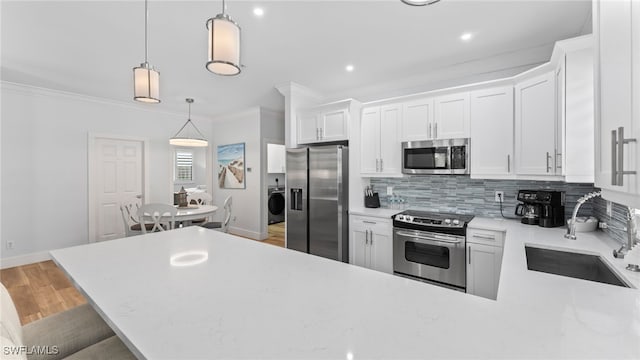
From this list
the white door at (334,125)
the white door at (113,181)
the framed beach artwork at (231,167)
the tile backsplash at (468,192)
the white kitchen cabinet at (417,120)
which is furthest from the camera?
the framed beach artwork at (231,167)

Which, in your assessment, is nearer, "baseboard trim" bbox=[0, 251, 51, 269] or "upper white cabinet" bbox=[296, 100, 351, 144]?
"upper white cabinet" bbox=[296, 100, 351, 144]

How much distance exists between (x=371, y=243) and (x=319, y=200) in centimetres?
83

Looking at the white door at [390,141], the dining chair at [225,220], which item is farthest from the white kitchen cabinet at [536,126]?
the dining chair at [225,220]

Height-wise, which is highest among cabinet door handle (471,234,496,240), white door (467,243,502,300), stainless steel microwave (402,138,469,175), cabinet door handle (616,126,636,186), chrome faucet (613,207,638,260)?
stainless steel microwave (402,138,469,175)

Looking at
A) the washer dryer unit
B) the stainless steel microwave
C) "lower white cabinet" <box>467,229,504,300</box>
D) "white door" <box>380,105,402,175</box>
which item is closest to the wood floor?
"white door" <box>380,105,402,175</box>

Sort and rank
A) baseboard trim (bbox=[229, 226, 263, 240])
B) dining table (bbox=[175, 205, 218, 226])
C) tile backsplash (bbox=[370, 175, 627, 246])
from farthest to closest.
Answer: baseboard trim (bbox=[229, 226, 263, 240])
dining table (bbox=[175, 205, 218, 226])
tile backsplash (bbox=[370, 175, 627, 246])

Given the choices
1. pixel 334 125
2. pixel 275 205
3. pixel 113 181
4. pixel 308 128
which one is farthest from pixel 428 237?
pixel 113 181

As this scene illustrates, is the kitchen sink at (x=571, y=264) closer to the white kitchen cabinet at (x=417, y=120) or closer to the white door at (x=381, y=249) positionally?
the white door at (x=381, y=249)

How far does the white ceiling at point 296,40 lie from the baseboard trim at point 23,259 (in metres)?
2.45

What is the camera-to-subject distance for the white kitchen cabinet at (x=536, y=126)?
2289 mm

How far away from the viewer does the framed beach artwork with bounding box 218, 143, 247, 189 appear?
570cm

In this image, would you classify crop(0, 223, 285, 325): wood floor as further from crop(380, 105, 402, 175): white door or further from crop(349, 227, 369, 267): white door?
crop(380, 105, 402, 175): white door

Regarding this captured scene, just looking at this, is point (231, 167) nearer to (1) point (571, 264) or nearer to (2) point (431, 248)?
(2) point (431, 248)

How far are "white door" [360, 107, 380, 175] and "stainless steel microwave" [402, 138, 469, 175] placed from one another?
372 millimetres
